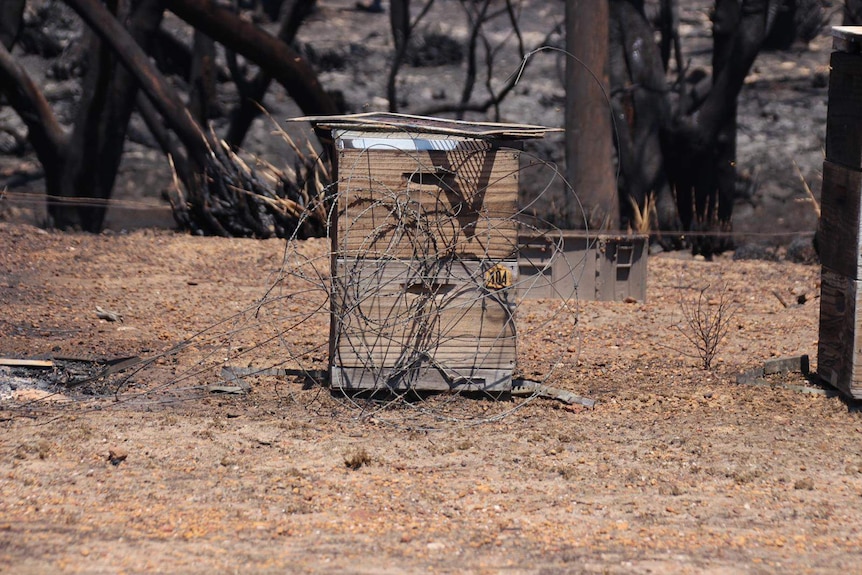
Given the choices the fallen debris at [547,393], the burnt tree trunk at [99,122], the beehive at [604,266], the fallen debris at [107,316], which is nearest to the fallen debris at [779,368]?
the fallen debris at [547,393]

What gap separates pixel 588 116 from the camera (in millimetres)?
10852

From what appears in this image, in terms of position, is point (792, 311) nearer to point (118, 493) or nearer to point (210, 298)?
point (210, 298)

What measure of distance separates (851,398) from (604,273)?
111 inches

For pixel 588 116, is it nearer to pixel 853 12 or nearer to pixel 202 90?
pixel 853 12

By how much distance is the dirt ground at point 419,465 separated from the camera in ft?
11.6

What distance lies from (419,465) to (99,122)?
9384 mm

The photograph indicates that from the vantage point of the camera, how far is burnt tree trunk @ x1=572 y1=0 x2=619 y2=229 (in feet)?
35.5

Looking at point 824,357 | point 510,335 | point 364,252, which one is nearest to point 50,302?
point 364,252

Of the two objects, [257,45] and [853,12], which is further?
[257,45]

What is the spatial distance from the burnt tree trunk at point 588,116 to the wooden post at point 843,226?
5.40 meters

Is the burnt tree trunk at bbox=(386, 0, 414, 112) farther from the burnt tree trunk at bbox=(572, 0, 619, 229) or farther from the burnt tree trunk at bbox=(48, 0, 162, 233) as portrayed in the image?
the burnt tree trunk at bbox=(572, 0, 619, 229)

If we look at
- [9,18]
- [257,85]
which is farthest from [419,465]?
[9,18]

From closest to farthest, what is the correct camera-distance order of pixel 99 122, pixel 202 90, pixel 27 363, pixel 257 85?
pixel 27 363 < pixel 99 122 < pixel 202 90 < pixel 257 85

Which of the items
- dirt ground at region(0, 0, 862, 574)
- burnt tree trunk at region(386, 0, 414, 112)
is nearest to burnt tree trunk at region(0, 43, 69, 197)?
A: burnt tree trunk at region(386, 0, 414, 112)
